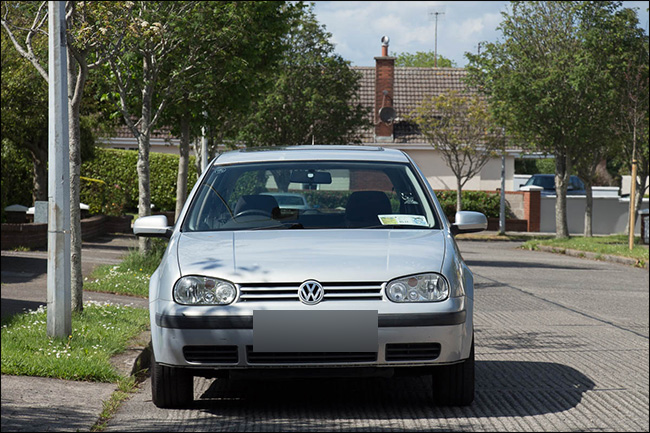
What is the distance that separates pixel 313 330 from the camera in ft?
17.9

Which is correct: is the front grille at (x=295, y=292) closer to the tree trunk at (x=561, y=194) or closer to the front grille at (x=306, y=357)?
the front grille at (x=306, y=357)

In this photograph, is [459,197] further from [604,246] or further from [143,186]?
[143,186]

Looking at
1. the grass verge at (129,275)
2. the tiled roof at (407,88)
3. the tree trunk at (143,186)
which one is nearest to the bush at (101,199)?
the grass verge at (129,275)

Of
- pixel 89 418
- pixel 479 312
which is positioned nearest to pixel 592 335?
pixel 479 312

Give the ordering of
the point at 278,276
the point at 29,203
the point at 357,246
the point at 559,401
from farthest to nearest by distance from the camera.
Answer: the point at 29,203 < the point at 559,401 < the point at 357,246 < the point at 278,276

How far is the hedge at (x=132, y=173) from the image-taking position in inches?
1328

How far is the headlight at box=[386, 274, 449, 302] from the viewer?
18.2ft

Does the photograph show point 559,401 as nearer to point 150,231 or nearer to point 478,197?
point 150,231

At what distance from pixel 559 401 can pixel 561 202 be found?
1096 inches

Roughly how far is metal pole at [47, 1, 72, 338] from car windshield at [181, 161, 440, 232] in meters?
1.25

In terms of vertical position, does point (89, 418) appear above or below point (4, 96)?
below

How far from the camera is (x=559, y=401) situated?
20.7 feet

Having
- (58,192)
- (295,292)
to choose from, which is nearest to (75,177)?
(58,192)

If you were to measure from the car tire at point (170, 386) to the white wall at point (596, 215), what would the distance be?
121ft
